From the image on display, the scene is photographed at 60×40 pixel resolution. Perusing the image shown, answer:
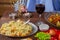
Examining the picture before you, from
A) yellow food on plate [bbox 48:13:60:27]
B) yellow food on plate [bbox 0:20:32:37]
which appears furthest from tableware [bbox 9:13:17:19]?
yellow food on plate [bbox 48:13:60:27]

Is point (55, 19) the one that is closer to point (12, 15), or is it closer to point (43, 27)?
point (43, 27)

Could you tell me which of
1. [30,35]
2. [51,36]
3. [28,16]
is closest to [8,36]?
[30,35]

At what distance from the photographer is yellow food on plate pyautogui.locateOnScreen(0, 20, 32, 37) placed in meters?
1.06

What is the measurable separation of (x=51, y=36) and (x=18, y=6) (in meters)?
0.50

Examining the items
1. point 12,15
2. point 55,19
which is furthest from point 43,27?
point 12,15

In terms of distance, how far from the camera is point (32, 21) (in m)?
1.30

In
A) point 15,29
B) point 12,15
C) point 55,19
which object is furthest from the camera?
point 12,15

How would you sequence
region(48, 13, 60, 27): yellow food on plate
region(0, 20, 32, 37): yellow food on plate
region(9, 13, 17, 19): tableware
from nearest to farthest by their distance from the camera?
region(0, 20, 32, 37): yellow food on plate
region(48, 13, 60, 27): yellow food on plate
region(9, 13, 17, 19): tableware

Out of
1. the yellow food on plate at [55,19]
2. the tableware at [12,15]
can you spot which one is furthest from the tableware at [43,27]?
the tableware at [12,15]

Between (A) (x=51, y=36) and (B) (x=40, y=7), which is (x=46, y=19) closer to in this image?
(B) (x=40, y=7)

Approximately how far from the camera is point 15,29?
1.09 metres

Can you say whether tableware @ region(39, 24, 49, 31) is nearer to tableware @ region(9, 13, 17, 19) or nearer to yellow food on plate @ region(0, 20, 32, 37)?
yellow food on plate @ region(0, 20, 32, 37)

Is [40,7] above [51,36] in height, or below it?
above

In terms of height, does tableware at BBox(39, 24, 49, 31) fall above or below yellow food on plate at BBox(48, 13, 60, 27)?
below
